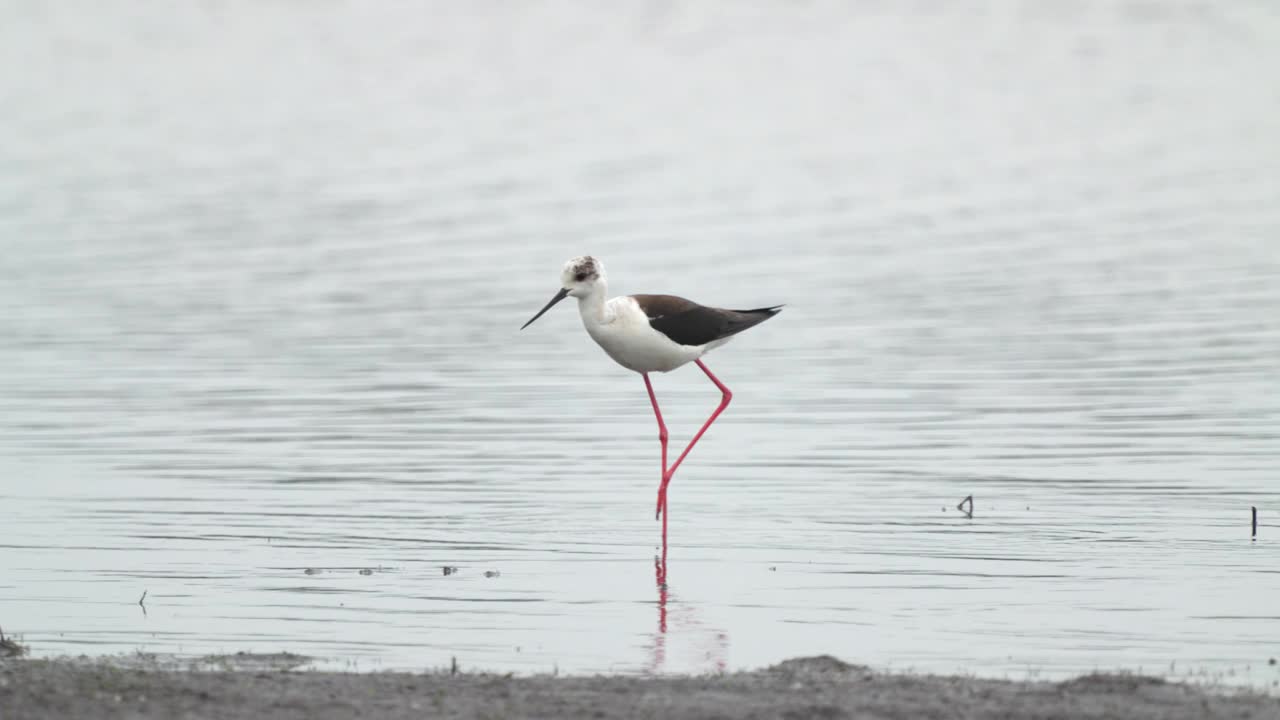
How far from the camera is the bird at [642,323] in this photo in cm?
1112

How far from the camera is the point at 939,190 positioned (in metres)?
27.5

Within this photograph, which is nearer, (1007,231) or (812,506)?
(812,506)

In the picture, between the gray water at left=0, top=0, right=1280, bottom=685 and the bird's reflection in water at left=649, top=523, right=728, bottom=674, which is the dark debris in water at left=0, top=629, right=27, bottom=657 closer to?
the gray water at left=0, top=0, right=1280, bottom=685

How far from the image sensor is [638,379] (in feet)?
53.3

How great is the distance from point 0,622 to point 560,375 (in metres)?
8.30

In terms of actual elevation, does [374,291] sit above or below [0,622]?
above

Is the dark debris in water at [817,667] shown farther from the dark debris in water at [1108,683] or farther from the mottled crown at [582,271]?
the mottled crown at [582,271]

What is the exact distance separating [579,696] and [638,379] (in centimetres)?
946

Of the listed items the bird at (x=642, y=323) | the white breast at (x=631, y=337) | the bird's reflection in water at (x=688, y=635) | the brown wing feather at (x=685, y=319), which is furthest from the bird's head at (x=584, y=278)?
the bird's reflection in water at (x=688, y=635)

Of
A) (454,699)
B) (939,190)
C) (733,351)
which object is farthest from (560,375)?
(939,190)

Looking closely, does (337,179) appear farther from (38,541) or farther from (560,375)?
(38,541)

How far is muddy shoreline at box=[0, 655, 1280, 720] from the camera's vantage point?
656cm

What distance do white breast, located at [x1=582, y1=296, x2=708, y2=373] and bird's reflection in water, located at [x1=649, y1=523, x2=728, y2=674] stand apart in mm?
2134

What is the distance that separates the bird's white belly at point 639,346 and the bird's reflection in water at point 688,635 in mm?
2133
